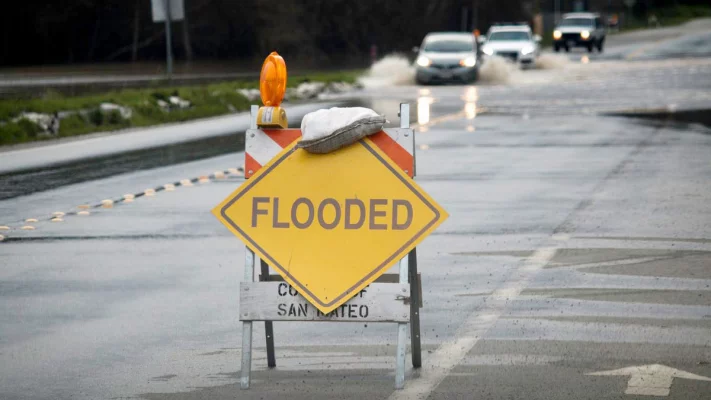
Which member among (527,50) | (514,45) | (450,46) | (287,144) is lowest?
(527,50)

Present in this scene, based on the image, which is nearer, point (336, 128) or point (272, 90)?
point (336, 128)

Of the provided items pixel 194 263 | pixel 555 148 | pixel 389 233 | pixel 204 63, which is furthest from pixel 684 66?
pixel 389 233

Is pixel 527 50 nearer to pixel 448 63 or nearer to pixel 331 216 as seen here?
pixel 448 63

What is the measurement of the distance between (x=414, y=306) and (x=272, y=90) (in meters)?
1.27

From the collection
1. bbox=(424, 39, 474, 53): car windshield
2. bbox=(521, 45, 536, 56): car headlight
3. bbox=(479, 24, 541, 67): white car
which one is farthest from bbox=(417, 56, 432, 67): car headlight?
bbox=(521, 45, 536, 56): car headlight

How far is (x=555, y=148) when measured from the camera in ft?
67.8

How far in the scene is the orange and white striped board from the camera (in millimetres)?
6980

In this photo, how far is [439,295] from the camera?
9203mm

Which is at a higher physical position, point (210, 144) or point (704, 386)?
point (704, 386)

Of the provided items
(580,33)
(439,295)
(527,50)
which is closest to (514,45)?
(527,50)

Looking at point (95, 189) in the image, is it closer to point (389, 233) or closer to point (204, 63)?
point (389, 233)

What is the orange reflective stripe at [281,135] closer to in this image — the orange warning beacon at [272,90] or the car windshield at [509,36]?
the orange warning beacon at [272,90]

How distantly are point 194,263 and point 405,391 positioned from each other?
4308mm

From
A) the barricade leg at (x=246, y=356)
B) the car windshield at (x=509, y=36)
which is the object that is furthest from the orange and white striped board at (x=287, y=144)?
the car windshield at (x=509, y=36)
